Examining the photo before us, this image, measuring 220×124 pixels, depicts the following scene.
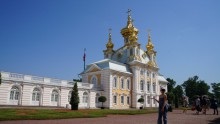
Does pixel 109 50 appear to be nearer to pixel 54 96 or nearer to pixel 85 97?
pixel 85 97

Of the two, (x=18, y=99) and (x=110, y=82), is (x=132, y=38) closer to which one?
(x=110, y=82)

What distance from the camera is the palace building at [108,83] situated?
1339 inches

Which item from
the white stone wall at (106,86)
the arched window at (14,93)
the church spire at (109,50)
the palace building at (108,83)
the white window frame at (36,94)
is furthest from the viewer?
the church spire at (109,50)

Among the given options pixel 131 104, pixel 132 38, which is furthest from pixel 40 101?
pixel 132 38

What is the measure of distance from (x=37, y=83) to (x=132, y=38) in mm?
28962

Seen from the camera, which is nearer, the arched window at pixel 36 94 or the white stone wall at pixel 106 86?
the arched window at pixel 36 94

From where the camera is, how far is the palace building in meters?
34.0

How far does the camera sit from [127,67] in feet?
180

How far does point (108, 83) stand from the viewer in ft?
157

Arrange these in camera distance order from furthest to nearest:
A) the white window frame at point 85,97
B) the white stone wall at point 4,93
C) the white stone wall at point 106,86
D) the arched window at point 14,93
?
the white stone wall at point 106,86 → the white window frame at point 85,97 → the arched window at point 14,93 → the white stone wall at point 4,93

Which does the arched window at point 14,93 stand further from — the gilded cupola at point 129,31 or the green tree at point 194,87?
the green tree at point 194,87

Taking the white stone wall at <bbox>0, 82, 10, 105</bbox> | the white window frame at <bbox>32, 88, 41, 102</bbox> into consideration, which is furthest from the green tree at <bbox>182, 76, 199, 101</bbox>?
the white stone wall at <bbox>0, 82, 10, 105</bbox>

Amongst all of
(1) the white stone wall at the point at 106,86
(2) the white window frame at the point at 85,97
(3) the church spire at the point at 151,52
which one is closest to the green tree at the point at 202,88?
(3) the church spire at the point at 151,52

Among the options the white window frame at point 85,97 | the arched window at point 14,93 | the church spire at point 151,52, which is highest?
the church spire at point 151,52
